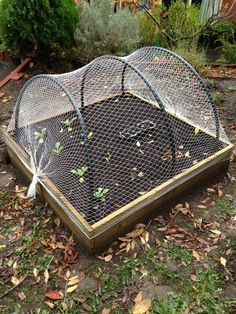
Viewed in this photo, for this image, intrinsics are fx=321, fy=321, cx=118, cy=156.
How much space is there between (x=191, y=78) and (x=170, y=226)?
177 cm

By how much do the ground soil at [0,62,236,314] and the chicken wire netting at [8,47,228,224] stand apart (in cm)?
34

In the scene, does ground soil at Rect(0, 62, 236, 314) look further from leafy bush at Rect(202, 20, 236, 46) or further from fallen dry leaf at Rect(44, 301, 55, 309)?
leafy bush at Rect(202, 20, 236, 46)

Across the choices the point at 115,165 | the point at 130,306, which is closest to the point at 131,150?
the point at 115,165

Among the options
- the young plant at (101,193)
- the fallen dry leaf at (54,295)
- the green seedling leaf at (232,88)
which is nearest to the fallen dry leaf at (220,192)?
the young plant at (101,193)

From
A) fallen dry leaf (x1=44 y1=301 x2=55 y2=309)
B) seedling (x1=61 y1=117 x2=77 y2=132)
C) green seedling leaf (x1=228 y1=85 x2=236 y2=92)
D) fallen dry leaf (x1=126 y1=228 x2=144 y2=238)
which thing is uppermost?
seedling (x1=61 y1=117 x2=77 y2=132)

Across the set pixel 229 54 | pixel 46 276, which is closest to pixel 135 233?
pixel 46 276

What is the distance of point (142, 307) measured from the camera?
226cm

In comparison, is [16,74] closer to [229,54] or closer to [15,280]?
[15,280]

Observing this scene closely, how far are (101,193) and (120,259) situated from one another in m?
0.57

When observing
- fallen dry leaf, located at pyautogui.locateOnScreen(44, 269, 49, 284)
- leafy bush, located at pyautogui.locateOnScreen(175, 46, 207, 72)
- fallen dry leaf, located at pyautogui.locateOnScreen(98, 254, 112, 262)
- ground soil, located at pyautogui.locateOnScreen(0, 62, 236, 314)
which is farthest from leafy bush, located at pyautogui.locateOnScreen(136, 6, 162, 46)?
fallen dry leaf, located at pyautogui.locateOnScreen(44, 269, 49, 284)

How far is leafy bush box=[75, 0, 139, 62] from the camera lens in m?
5.16

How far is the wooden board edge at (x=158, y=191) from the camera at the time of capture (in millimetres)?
2481

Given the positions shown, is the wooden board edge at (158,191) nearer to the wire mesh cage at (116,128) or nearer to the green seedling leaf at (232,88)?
the wire mesh cage at (116,128)

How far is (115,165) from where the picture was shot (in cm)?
313
